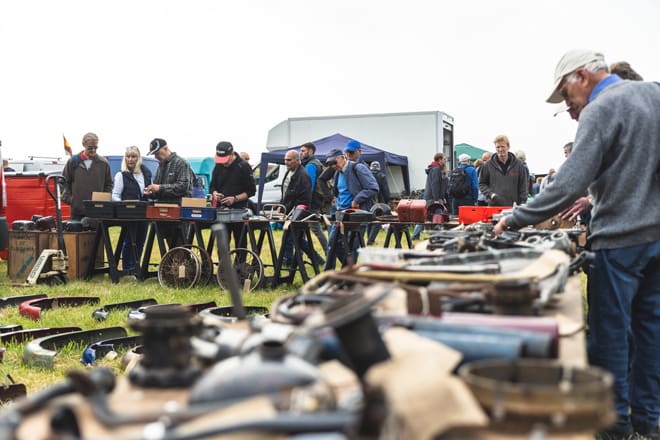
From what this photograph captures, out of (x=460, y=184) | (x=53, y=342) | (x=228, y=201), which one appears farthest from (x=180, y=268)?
(x=460, y=184)

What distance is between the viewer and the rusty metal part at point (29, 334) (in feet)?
18.6

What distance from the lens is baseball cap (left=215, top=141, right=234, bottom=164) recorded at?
30.7 feet

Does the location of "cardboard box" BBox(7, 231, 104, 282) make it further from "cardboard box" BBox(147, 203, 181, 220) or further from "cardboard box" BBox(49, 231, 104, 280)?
"cardboard box" BBox(147, 203, 181, 220)

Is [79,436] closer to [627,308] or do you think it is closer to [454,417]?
[454,417]

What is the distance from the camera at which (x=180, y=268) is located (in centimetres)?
870

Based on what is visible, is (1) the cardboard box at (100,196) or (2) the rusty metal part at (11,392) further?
(1) the cardboard box at (100,196)

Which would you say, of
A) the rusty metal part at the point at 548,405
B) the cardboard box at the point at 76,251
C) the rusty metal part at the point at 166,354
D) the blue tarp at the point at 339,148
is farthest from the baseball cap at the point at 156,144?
the rusty metal part at the point at 548,405

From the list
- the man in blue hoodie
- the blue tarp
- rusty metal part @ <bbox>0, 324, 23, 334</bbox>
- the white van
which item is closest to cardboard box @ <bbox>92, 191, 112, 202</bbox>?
the man in blue hoodie

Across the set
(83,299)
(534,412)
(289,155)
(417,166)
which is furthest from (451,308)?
(417,166)

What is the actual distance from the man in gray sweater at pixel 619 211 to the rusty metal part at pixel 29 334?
13.0 feet

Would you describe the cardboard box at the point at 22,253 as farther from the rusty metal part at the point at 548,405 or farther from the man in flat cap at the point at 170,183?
the rusty metal part at the point at 548,405

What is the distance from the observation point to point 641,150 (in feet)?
10.7

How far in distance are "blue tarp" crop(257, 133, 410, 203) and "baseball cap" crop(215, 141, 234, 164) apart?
7765mm

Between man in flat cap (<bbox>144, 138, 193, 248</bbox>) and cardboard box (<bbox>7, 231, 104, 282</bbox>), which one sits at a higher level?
man in flat cap (<bbox>144, 138, 193, 248</bbox>)
